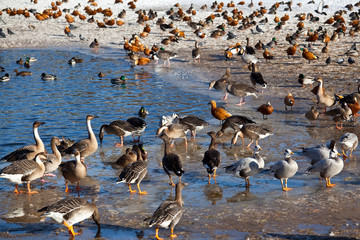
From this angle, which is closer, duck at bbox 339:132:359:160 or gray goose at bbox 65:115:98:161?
duck at bbox 339:132:359:160

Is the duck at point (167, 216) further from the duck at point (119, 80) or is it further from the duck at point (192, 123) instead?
the duck at point (119, 80)

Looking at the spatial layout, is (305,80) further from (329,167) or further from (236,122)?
(329,167)

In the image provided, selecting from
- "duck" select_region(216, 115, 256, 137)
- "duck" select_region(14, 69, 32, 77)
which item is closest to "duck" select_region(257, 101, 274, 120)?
"duck" select_region(216, 115, 256, 137)

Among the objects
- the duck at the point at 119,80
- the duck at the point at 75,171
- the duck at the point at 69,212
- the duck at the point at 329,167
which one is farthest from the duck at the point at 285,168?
the duck at the point at 119,80

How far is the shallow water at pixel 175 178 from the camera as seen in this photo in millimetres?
10531

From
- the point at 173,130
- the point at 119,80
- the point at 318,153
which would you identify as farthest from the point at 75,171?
the point at 119,80

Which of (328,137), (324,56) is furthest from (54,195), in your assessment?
(324,56)

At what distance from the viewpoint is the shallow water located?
10531mm

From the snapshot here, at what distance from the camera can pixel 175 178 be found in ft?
45.9

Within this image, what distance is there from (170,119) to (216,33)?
78.9 feet

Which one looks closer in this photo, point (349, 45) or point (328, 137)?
point (328, 137)

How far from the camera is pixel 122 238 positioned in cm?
1012

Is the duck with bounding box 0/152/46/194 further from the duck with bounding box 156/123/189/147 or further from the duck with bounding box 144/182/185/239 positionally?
the duck with bounding box 156/123/189/147

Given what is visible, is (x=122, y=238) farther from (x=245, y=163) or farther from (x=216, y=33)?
(x=216, y=33)
